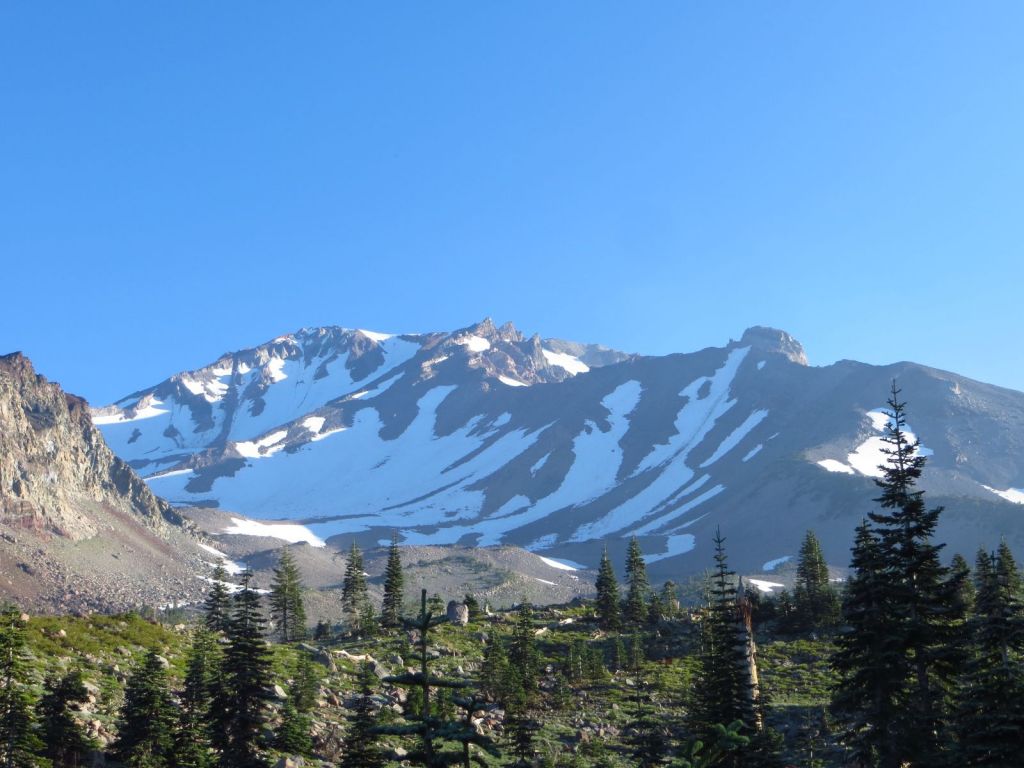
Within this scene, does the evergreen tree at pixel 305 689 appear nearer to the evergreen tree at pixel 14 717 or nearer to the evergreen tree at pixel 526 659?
the evergreen tree at pixel 526 659

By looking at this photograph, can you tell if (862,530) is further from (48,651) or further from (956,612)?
(48,651)

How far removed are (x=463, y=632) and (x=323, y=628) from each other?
2297 cm

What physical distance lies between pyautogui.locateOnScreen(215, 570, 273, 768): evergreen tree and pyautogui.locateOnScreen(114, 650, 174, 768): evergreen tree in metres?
2.87

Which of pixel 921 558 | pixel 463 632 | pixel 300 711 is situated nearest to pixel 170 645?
pixel 300 711

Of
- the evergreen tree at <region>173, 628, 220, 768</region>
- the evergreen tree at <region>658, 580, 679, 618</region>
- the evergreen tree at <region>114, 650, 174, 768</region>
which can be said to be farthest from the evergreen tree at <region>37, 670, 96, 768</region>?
the evergreen tree at <region>658, 580, 679, 618</region>

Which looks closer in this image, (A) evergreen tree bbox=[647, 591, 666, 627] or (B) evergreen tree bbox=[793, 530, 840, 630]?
(B) evergreen tree bbox=[793, 530, 840, 630]

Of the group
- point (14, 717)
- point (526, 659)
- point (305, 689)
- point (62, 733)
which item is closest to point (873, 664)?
point (14, 717)

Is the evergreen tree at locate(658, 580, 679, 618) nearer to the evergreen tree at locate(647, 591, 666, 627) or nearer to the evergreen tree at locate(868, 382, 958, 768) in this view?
the evergreen tree at locate(647, 591, 666, 627)

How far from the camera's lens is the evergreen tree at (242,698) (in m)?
28.0

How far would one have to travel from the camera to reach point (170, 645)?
55219 mm

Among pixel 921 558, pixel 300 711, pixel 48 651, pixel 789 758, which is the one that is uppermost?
pixel 921 558

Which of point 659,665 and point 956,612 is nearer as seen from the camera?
point 956,612

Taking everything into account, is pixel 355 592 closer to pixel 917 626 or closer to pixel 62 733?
pixel 62 733

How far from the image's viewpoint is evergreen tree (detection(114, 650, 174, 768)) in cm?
2980
